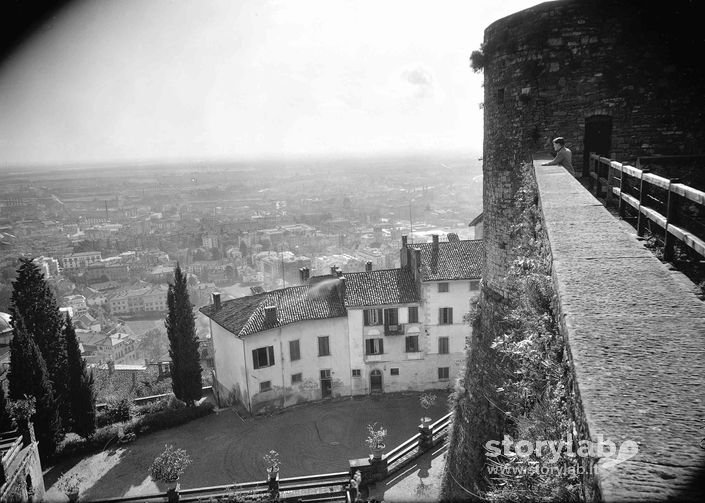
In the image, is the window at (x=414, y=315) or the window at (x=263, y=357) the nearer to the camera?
the window at (x=263, y=357)

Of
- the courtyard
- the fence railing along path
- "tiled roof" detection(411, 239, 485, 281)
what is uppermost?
the fence railing along path

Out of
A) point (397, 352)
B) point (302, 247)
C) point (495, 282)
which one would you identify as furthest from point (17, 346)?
point (302, 247)

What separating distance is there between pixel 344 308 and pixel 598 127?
18.6 meters

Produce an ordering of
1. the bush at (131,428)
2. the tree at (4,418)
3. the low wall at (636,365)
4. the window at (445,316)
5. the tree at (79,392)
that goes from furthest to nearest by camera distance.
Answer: the window at (445,316) → the tree at (79,392) → the bush at (131,428) → the tree at (4,418) → the low wall at (636,365)

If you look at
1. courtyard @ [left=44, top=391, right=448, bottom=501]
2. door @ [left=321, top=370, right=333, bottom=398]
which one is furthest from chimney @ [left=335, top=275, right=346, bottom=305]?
courtyard @ [left=44, top=391, right=448, bottom=501]

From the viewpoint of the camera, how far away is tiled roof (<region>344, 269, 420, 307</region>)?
2442cm

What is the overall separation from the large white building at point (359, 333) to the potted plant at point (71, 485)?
7393 mm

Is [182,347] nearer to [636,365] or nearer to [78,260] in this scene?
[636,365]

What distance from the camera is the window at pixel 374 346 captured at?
24.8 metres

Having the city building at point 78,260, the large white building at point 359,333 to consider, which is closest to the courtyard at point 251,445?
the large white building at point 359,333

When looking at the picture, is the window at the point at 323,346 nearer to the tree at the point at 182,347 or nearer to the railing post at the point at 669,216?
the tree at the point at 182,347

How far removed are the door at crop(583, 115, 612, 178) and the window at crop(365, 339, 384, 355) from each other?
18634mm

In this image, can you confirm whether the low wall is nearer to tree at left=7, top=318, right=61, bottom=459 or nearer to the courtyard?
the courtyard

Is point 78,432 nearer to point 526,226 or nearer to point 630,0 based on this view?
point 526,226
